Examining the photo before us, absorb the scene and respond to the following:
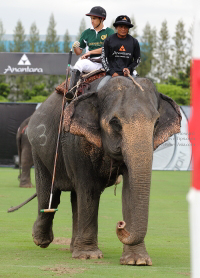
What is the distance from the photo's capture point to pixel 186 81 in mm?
58531

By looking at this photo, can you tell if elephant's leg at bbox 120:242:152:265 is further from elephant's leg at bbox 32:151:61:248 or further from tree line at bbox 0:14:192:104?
tree line at bbox 0:14:192:104

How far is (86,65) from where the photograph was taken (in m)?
7.98

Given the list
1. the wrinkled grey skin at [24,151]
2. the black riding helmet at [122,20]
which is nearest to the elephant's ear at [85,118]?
the black riding helmet at [122,20]

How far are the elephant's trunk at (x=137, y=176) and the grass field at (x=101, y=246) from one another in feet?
1.37

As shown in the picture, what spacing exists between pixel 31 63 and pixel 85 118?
23.3 m

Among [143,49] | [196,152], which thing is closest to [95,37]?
[196,152]

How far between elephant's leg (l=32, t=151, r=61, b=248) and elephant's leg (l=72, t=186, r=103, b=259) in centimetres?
97

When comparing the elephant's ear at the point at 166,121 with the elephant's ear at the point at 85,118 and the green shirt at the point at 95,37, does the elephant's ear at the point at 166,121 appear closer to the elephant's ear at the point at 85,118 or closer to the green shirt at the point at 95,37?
the elephant's ear at the point at 85,118

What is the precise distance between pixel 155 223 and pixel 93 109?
4111 millimetres

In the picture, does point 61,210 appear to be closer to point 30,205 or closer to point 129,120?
point 30,205

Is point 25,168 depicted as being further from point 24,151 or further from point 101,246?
point 101,246

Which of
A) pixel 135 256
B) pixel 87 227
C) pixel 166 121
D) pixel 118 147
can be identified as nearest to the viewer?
pixel 118 147

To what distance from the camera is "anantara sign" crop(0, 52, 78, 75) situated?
29344mm

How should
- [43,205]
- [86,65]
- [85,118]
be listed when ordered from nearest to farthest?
[85,118] → [86,65] → [43,205]
